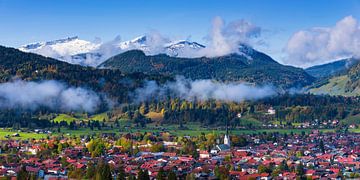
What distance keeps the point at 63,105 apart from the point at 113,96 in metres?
19.5

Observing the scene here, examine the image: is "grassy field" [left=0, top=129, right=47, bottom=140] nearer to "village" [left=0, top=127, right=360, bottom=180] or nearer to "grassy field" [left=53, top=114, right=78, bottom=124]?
"village" [left=0, top=127, right=360, bottom=180]

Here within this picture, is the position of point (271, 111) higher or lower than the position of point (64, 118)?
higher

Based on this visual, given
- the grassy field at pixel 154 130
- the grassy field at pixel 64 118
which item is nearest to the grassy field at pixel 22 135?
the grassy field at pixel 154 130

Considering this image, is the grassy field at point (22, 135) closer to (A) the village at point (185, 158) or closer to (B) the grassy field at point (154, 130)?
(B) the grassy field at point (154, 130)

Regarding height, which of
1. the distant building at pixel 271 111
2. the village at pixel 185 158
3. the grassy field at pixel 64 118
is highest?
the distant building at pixel 271 111

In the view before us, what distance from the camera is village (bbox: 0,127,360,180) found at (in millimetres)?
64625

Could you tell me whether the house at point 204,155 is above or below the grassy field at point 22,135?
below

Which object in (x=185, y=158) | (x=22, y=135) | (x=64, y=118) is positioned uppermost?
(x=64, y=118)

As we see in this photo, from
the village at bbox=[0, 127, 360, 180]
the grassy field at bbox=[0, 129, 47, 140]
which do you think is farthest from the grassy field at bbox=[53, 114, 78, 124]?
the village at bbox=[0, 127, 360, 180]

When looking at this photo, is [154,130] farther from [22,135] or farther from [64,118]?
[64,118]

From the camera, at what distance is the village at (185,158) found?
64625 millimetres

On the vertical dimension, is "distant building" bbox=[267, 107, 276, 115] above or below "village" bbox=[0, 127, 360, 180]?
above

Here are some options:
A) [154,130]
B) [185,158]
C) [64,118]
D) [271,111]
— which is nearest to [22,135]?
[154,130]

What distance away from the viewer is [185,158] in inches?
3142
